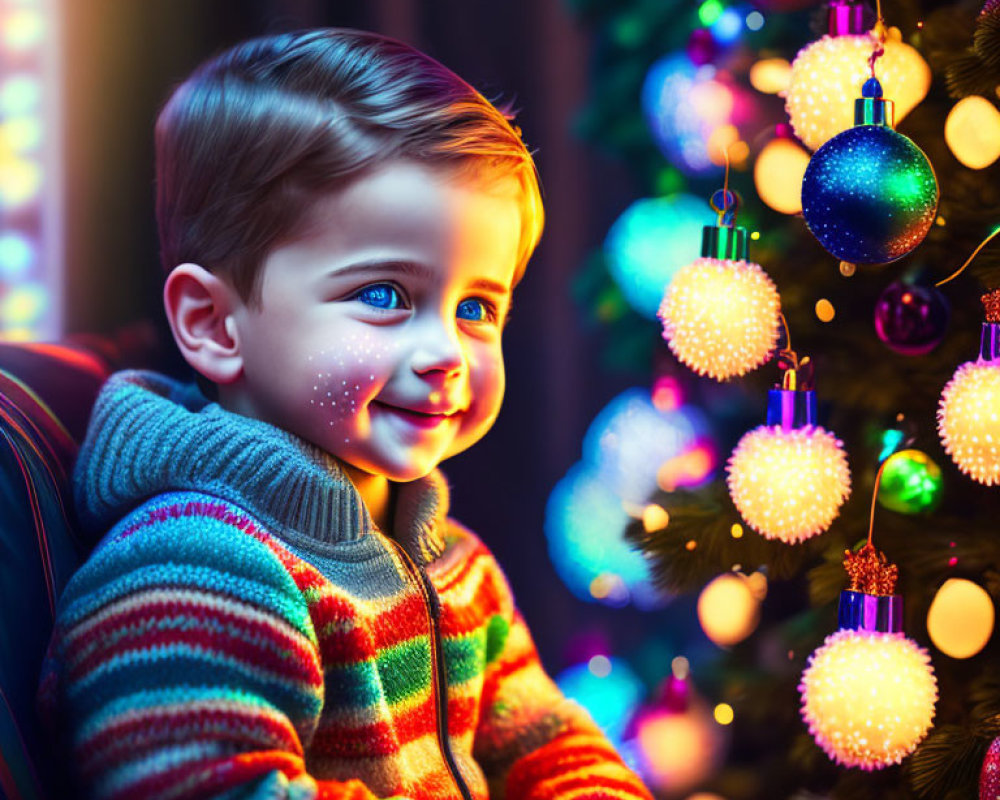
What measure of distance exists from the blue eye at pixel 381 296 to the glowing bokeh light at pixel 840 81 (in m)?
0.39

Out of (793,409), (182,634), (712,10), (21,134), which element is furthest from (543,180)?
(182,634)

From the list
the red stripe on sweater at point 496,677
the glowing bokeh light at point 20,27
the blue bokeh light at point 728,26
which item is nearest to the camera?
the red stripe on sweater at point 496,677

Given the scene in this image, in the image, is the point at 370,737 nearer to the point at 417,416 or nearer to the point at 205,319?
the point at 417,416

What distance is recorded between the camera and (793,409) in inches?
40.1

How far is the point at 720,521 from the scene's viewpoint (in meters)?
1.14

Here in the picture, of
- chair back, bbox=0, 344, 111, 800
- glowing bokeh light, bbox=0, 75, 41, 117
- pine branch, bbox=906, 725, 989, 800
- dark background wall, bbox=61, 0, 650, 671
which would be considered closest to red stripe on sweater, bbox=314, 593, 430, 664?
chair back, bbox=0, 344, 111, 800

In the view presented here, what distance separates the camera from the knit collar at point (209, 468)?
0.87 metres

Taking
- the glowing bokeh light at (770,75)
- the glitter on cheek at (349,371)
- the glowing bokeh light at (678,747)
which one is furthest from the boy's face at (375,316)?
the glowing bokeh light at (678,747)

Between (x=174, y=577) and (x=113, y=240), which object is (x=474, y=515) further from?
(x=174, y=577)

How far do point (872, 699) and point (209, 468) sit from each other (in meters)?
0.57

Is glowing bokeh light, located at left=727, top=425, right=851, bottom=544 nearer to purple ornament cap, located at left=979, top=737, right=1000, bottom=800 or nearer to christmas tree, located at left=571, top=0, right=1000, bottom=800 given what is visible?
christmas tree, located at left=571, top=0, right=1000, bottom=800

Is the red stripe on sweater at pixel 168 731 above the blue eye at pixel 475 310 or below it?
below

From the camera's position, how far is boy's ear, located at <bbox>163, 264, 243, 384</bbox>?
0.93m

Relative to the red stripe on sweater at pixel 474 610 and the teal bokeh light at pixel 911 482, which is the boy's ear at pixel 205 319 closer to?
the red stripe on sweater at pixel 474 610
